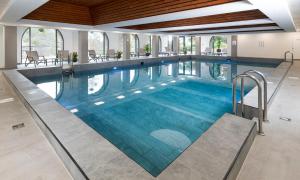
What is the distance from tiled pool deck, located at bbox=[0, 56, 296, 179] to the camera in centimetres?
167

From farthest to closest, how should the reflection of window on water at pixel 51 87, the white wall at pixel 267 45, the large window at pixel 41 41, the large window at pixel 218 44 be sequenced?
the large window at pixel 218 44
the white wall at pixel 267 45
the large window at pixel 41 41
the reflection of window on water at pixel 51 87

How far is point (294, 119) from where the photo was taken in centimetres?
332

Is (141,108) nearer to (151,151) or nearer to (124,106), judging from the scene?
(124,106)

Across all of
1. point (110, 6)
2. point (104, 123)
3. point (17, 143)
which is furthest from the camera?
point (110, 6)

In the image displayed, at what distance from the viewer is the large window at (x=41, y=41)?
44.4ft

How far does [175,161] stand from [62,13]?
801 centimetres

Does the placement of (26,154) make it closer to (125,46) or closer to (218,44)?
(125,46)

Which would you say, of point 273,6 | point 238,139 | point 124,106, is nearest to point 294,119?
point 238,139

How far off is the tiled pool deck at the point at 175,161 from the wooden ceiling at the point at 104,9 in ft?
11.7

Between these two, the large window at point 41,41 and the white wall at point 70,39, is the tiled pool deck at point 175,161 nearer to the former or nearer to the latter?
the large window at point 41,41

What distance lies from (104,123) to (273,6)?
4907mm

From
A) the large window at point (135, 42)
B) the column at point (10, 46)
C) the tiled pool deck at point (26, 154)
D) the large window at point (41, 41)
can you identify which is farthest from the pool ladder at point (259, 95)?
the large window at point (135, 42)

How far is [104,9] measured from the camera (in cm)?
754

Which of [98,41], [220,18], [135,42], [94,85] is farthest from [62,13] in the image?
[135,42]
